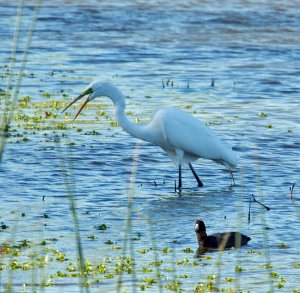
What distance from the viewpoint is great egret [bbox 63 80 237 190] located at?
10.9m

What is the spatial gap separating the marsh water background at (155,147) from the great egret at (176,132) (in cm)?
31

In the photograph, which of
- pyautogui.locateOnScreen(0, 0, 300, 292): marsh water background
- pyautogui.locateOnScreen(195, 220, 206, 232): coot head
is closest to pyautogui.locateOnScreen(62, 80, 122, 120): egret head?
pyautogui.locateOnScreen(0, 0, 300, 292): marsh water background

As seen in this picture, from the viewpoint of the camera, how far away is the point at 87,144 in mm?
12508

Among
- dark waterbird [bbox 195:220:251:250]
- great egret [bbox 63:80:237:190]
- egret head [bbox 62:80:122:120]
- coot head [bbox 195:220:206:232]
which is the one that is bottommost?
dark waterbird [bbox 195:220:251:250]

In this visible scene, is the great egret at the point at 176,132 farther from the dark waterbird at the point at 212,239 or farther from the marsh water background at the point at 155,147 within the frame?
the dark waterbird at the point at 212,239

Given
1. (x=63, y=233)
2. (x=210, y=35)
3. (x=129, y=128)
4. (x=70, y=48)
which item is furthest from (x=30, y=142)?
(x=210, y=35)

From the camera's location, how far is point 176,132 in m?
10.9

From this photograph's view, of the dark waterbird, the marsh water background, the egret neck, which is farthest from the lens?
the egret neck

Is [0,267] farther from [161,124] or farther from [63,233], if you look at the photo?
[161,124]

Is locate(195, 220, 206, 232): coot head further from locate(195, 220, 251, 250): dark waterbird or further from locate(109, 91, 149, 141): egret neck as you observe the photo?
locate(109, 91, 149, 141): egret neck

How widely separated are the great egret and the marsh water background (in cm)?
31

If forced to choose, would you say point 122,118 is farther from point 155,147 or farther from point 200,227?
point 200,227

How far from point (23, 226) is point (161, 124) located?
262 centimetres

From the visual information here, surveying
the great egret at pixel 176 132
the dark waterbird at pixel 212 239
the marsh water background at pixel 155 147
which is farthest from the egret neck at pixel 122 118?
the dark waterbird at pixel 212 239
